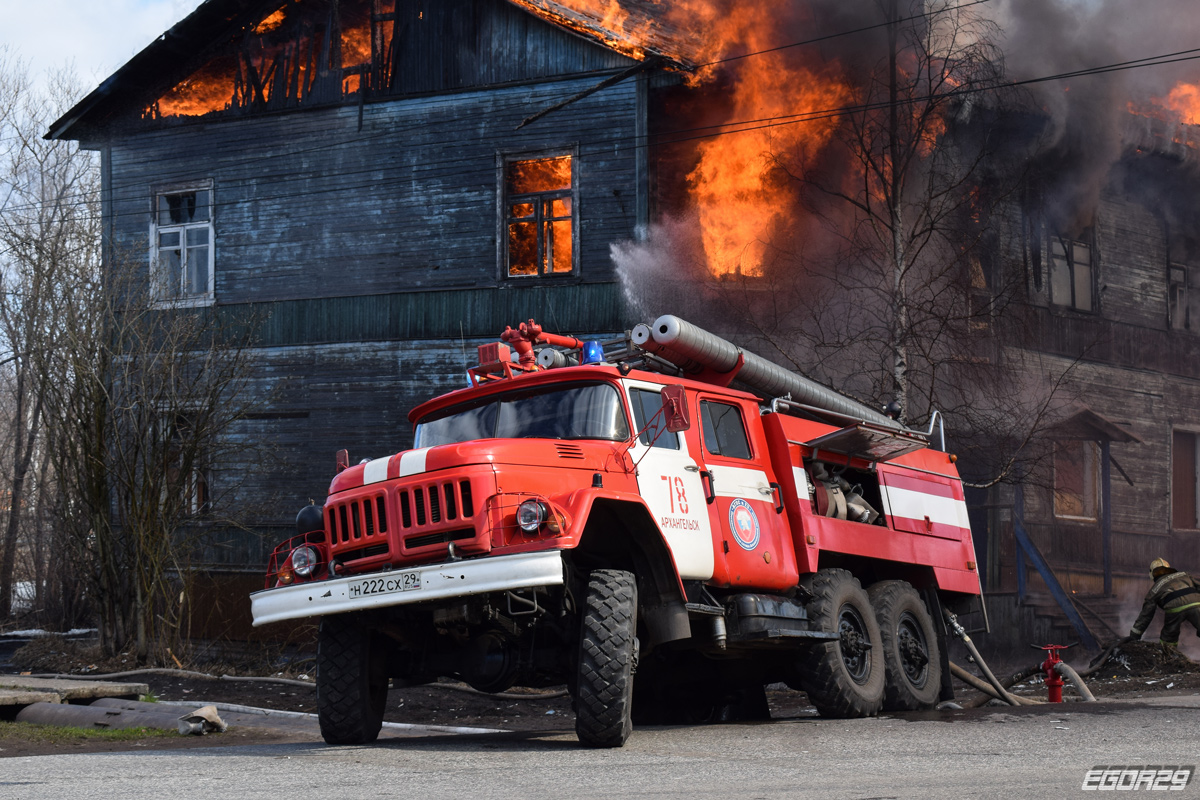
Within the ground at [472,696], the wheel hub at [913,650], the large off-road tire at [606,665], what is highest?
the large off-road tire at [606,665]

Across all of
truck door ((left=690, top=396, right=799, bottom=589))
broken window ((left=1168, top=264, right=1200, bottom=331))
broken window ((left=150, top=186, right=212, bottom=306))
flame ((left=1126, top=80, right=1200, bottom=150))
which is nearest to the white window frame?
broken window ((left=150, top=186, right=212, bottom=306))

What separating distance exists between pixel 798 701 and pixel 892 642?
4476 millimetres

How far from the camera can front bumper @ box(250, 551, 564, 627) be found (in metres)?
8.03

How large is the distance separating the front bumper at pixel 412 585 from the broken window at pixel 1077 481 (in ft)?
60.6

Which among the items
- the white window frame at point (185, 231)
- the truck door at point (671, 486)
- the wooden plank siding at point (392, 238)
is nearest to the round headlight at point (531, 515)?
the truck door at point (671, 486)

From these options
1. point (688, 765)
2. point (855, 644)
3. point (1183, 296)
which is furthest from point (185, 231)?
point (1183, 296)

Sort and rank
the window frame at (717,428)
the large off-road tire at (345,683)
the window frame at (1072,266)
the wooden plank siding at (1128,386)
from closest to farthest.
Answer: the large off-road tire at (345,683) → the window frame at (717,428) → the wooden plank siding at (1128,386) → the window frame at (1072,266)

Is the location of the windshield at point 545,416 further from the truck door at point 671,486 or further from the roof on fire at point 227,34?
the roof on fire at point 227,34

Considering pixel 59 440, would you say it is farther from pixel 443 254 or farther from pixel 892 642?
pixel 892 642

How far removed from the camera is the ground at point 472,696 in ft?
41.0

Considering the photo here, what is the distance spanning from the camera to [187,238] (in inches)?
951

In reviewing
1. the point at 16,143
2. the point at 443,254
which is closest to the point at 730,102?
the point at 443,254

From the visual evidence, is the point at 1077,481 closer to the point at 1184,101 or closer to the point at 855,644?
the point at 1184,101

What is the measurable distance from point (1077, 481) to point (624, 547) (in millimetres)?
18310
